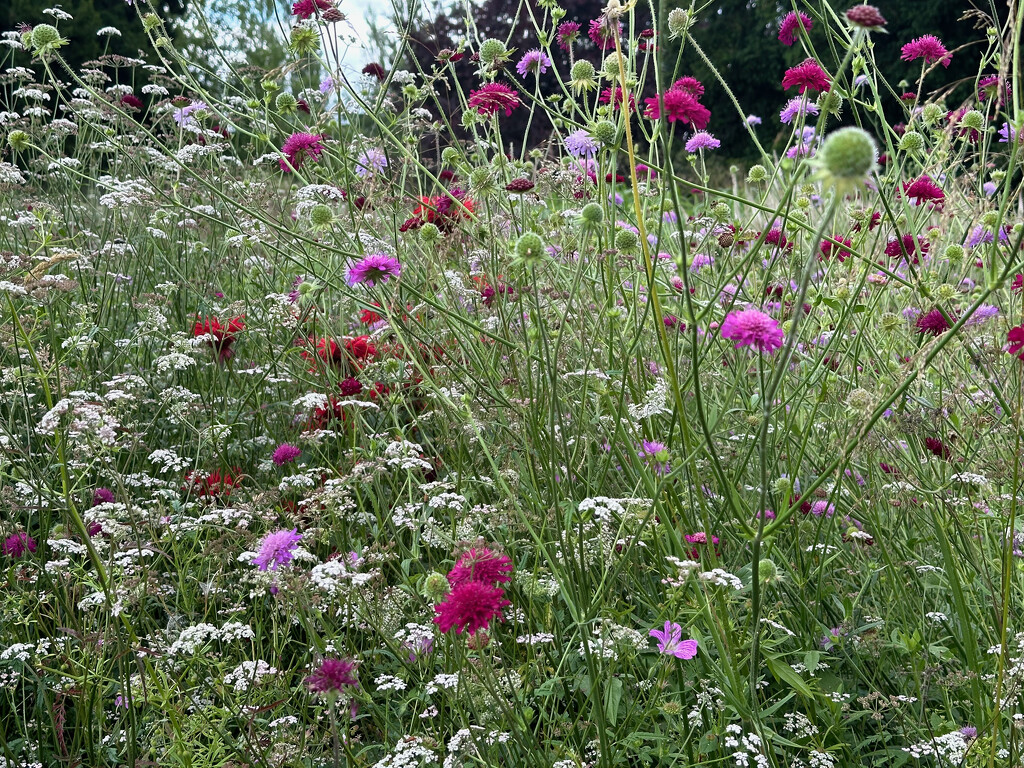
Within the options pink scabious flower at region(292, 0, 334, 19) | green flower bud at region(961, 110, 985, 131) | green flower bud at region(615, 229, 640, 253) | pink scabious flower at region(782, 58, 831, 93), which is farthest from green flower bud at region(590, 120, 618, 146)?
green flower bud at region(961, 110, 985, 131)

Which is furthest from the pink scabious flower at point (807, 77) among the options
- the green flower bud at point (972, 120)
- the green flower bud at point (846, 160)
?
the green flower bud at point (846, 160)

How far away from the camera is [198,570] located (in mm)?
2199

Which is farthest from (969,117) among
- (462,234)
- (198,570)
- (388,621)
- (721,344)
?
(198,570)

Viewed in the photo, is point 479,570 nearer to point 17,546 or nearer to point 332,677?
point 332,677

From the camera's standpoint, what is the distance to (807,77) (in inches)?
74.9

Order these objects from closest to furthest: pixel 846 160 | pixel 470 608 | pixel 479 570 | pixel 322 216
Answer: pixel 846 160 < pixel 470 608 < pixel 479 570 < pixel 322 216

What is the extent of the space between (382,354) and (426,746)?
143 centimetres

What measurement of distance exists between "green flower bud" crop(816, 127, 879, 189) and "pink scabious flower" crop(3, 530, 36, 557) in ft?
6.45

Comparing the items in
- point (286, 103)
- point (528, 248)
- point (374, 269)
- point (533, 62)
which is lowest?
point (374, 269)

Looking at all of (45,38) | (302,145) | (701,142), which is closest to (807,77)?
(701,142)

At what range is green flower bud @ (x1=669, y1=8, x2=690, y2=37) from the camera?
1.89m

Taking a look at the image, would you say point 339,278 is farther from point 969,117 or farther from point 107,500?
point 969,117

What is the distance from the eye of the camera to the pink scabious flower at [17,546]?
2043 millimetres

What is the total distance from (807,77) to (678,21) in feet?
1.03
